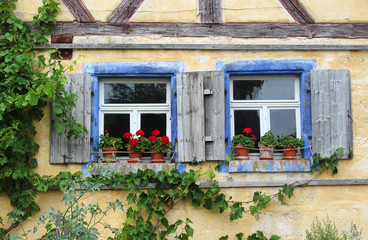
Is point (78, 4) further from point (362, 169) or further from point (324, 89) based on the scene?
point (362, 169)

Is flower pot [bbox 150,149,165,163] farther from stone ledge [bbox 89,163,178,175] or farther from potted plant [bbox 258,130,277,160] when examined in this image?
potted plant [bbox 258,130,277,160]

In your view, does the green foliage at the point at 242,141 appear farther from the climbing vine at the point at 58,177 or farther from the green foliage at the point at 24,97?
the green foliage at the point at 24,97

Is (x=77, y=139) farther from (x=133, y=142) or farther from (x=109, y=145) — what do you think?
(x=133, y=142)

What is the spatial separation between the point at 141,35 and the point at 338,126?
2.55m

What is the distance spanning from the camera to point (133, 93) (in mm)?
5645

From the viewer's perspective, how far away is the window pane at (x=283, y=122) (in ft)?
18.4

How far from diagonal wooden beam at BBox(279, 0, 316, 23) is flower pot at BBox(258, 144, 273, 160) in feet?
5.22

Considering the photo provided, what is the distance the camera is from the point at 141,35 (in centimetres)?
554

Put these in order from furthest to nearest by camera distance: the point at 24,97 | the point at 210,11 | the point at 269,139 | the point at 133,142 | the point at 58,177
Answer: the point at 210,11, the point at 269,139, the point at 133,142, the point at 58,177, the point at 24,97

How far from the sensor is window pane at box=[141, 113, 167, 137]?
18.3 ft

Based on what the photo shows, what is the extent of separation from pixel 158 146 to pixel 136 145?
26 centimetres

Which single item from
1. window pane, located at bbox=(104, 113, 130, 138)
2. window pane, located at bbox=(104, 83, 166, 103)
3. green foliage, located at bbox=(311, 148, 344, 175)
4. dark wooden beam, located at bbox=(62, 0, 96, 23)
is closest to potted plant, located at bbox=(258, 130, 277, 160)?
green foliage, located at bbox=(311, 148, 344, 175)

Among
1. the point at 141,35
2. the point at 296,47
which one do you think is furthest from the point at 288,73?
the point at 141,35

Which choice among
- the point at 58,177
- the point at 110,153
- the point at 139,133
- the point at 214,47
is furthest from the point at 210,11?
the point at 58,177
